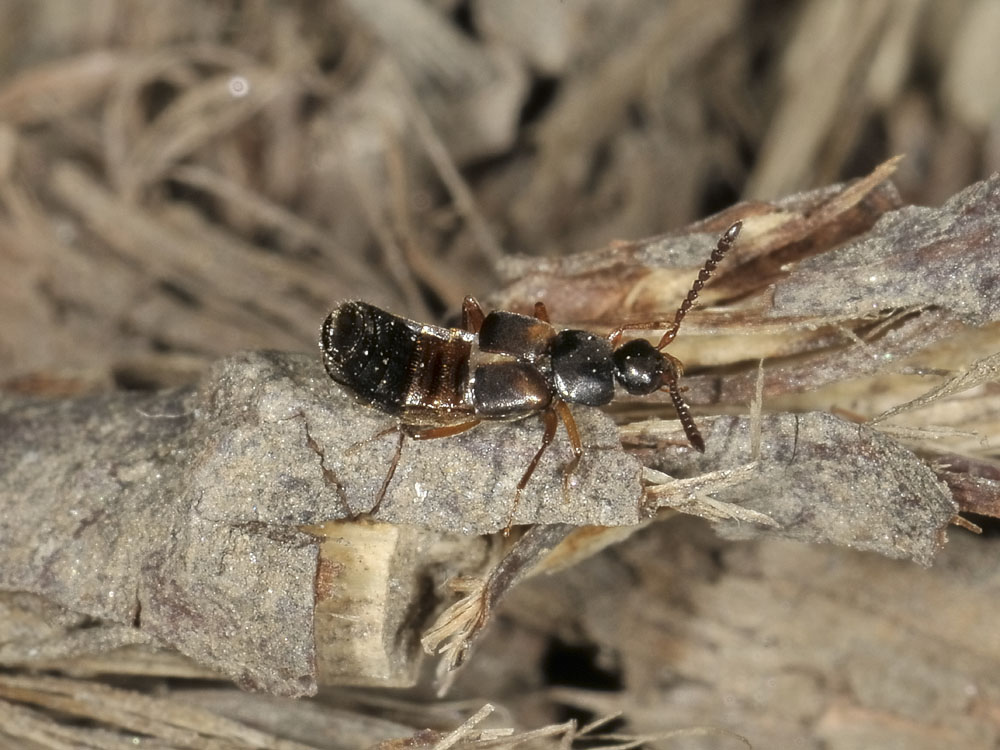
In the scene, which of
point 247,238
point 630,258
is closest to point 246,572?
point 630,258

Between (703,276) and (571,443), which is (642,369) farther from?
(571,443)

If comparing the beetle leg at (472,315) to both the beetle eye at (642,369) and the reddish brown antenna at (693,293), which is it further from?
the beetle eye at (642,369)

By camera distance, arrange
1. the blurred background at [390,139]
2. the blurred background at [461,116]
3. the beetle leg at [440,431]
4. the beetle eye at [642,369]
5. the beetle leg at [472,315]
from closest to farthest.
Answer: the beetle leg at [440,431] → the beetle eye at [642,369] → the beetle leg at [472,315] → the blurred background at [390,139] → the blurred background at [461,116]

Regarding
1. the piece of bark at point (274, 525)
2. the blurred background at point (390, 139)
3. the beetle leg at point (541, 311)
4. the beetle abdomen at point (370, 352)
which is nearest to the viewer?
the piece of bark at point (274, 525)

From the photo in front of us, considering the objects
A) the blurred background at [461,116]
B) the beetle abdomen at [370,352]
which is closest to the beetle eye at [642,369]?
the beetle abdomen at [370,352]

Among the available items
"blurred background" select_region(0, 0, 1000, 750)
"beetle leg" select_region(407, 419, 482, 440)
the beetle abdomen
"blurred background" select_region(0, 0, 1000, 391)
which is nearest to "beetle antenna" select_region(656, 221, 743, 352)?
"beetle leg" select_region(407, 419, 482, 440)

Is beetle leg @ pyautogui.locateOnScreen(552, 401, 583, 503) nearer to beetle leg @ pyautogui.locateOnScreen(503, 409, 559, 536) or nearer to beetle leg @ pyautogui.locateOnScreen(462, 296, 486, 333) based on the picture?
beetle leg @ pyautogui.locateOnScreen(503, 409, 559, 536)
